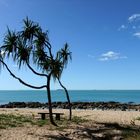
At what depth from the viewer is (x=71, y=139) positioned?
595 inches

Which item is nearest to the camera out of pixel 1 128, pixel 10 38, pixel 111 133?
pixel 111 133

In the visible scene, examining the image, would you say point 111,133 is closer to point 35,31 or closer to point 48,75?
point 48,75

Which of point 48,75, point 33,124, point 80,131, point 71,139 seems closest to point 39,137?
point 71,139

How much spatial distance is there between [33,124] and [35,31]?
16.1 feet

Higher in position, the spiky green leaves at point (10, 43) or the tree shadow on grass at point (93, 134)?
the spiky green leaves at point (10, 43)

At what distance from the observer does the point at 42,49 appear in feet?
65.9

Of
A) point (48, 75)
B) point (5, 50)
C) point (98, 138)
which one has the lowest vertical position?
point (98, 138)

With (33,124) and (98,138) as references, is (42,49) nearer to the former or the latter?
(33,124)

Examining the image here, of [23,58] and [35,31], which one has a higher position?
[35,31]

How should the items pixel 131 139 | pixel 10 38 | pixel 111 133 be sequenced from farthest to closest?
pixel 10 38 → pixel 111 133 → pixel 131 139

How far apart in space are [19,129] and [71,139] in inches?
127

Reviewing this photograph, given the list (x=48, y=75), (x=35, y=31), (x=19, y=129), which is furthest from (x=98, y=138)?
(x=35, y=31)

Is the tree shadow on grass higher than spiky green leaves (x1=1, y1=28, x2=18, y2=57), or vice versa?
spiky green leaves (x1=1, y1=28, x2=18, y2=57)

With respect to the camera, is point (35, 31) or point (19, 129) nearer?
point (19, 129)
